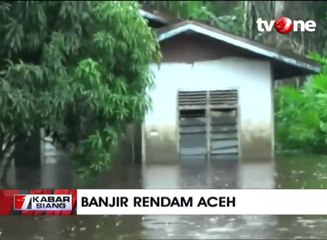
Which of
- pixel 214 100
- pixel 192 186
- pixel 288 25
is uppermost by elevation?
pixel 288 25

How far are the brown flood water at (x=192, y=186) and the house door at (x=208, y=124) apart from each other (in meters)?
0.10

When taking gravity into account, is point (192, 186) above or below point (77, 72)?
below

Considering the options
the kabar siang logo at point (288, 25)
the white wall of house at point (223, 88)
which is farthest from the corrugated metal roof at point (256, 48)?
the kabar siang logo at point (288, 25)

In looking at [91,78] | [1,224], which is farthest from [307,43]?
[1,224]

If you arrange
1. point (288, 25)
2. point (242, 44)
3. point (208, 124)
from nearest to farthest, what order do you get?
point (288, 25), point (242, 44), point (208, 124)

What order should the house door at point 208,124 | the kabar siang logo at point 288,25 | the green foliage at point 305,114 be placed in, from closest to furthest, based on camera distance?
1. the kabar siang logo at point 288,25
2. the green foliage at point 305,114
3. the house door at point 208,124

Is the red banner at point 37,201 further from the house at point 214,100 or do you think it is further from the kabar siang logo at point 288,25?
the kabar siang logo at point 288,25

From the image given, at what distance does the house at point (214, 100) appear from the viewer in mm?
6219

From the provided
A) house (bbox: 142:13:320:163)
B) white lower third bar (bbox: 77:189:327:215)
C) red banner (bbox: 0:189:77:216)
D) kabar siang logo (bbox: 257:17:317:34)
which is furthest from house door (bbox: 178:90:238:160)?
red banner (bbox: 0:189:77:216)

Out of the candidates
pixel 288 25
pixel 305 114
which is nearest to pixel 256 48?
pixel 288 25

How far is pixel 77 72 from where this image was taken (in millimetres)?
6461

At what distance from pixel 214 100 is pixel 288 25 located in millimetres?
849

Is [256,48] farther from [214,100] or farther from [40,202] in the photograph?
[40,202]

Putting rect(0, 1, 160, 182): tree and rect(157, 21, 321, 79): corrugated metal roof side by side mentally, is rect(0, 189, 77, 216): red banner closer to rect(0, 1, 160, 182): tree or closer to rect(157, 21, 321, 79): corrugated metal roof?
rect(0, 1, 160, 182): tree
